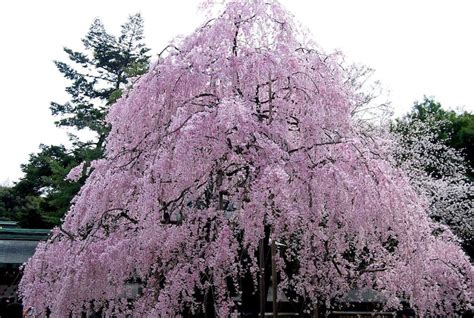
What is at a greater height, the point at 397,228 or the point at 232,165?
the point at 232,165

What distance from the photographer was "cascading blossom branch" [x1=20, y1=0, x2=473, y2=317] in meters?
5.38

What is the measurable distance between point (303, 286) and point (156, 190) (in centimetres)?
277

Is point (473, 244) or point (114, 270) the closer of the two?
point (114, 270)

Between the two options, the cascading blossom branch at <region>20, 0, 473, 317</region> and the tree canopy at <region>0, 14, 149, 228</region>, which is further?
the tree canopy at <region>0, 14, 149, 228</region>

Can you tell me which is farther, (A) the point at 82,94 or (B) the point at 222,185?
(A) the point at 82,94

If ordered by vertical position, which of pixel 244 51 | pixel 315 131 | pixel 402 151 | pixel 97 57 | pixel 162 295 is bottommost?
pixel 162 295

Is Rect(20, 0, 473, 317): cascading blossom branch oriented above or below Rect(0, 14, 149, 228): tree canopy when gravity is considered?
below

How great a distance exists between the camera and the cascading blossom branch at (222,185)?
5383 mm

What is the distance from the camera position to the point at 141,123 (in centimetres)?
634

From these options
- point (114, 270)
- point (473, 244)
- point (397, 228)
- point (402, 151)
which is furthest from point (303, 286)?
point (473, 244)

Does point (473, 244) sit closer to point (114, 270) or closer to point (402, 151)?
point (402, 151)

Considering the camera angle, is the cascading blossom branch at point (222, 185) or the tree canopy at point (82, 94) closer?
the cascading blossom branch at point (222, 185)

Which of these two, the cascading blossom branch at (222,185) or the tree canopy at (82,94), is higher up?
the tree canopy at (82,94)

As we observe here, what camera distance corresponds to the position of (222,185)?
6020 millimetres
